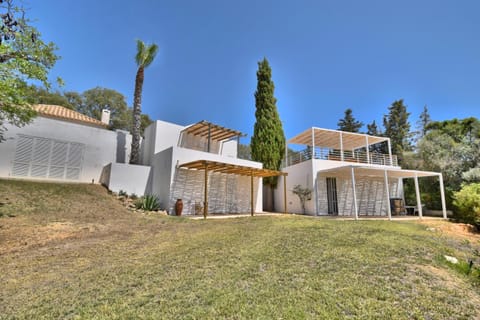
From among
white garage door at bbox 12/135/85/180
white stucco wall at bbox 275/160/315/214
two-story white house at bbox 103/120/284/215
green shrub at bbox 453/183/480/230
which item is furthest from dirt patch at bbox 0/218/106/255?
green shrub at bbox 453/183/480/230

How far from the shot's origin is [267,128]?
18.1 metres

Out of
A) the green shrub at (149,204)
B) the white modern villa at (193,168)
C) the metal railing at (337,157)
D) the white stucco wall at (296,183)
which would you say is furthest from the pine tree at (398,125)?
the green shrub at (149,204)

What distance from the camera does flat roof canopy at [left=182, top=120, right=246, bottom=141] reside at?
1459cm

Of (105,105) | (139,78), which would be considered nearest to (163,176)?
(139,78)

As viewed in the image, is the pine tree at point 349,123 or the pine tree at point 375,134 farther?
the pine tree at point 349,123

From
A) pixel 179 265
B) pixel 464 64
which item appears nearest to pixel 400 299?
pixel 179 265

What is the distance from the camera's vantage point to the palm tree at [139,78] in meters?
14.4

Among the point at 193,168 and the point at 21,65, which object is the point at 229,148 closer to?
the point at 193,168

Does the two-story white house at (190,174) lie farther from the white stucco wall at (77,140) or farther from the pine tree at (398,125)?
the pine tree at (398,125)

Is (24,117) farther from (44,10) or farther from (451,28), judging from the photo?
(451,28)

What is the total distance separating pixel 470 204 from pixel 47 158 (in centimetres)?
2075

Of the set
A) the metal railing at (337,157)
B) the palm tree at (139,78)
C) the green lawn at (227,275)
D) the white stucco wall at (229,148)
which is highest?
the palm tree at (139,78)

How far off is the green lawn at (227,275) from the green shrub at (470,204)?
453 centimetres

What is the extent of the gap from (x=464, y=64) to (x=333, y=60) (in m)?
7.24
